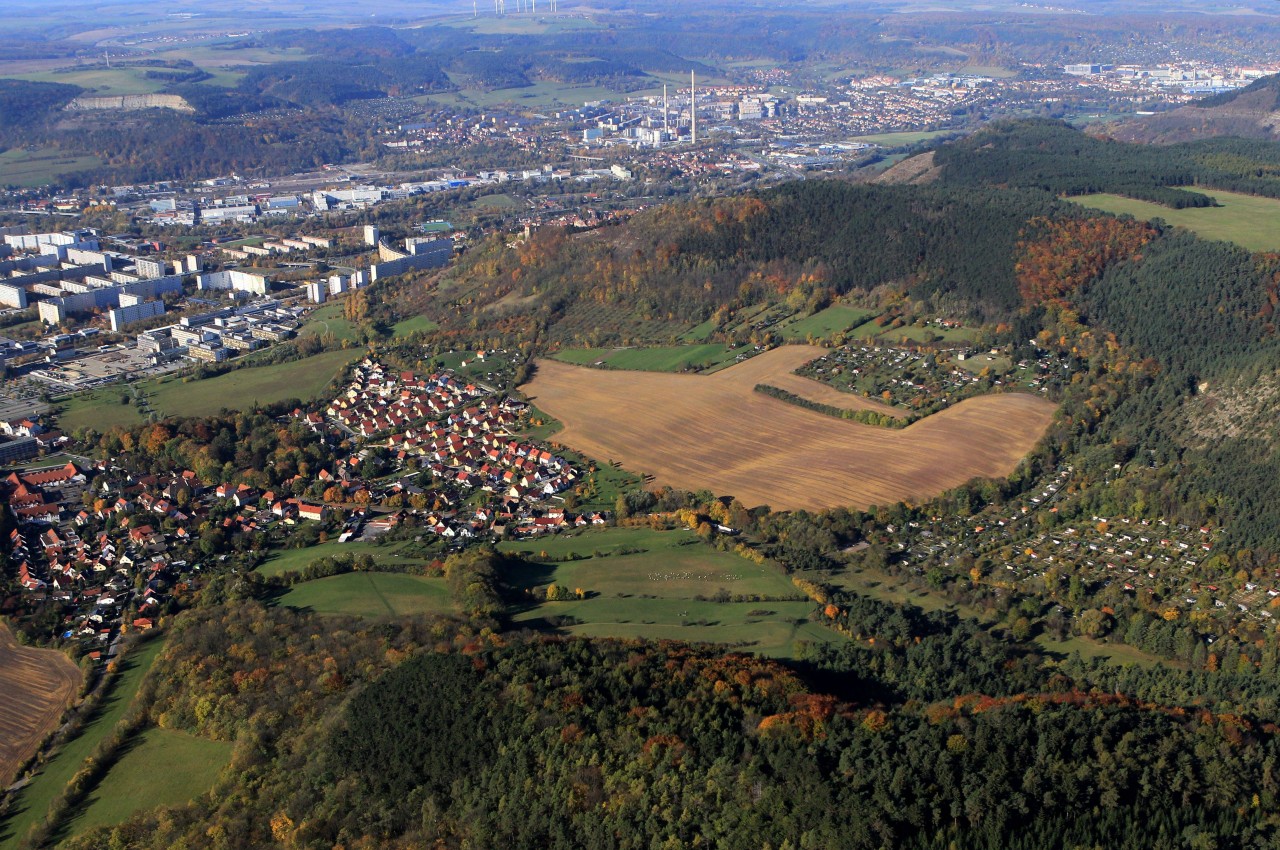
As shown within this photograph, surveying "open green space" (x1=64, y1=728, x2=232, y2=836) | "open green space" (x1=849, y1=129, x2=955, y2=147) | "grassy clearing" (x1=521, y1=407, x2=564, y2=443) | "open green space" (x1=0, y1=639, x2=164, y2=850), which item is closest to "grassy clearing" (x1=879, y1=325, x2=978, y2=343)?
"grassy clearing" (x1=521, y1=407, x2=564, y2=443)

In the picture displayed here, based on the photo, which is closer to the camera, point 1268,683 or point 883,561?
point 1268,683

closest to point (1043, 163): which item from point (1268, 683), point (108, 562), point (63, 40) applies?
point (1268, 683)

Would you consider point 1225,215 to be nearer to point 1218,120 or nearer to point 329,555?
point 329,555

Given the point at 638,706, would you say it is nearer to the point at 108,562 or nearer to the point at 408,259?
the point at 108,562

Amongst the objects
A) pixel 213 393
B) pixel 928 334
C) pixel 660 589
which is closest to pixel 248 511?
pixel 213 393

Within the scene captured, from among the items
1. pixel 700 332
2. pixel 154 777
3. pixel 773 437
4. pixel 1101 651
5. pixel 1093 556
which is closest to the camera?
pixel 154 777

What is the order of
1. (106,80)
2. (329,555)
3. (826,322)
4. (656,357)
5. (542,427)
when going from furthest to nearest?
(106,80) < (826,322) < (656,357) < (542,427) < (329,555)

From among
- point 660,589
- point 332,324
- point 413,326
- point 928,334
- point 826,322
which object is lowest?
point 660,589
